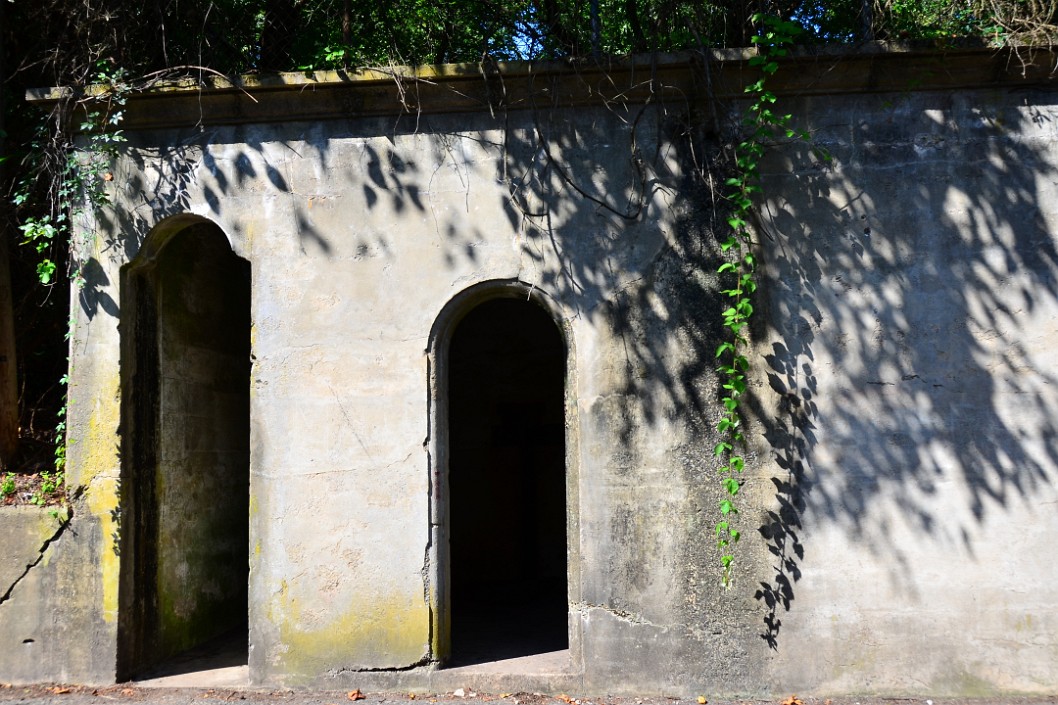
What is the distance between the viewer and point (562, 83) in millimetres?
6211

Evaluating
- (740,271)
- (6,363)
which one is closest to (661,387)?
(740,271)

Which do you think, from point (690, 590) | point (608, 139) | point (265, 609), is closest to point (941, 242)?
point (608, 139)

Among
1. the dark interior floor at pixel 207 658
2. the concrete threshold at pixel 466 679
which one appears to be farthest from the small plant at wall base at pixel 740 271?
the dark interior floor at pixel 207 658

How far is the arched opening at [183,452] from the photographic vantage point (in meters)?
6.50

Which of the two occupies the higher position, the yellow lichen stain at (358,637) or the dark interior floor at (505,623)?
the yellow lichen stain at (358,637)

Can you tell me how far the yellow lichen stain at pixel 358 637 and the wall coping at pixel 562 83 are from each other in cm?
355

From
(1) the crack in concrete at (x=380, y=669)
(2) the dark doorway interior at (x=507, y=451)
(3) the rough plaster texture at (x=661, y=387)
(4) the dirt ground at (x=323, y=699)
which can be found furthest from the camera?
(2) the dark doorway interior at (x=507, y=451)

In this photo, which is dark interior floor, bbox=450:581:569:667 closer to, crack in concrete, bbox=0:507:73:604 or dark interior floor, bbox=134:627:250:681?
dark interior floor, bbox=134:627:250:681

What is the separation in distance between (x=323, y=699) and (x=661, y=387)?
3.14m

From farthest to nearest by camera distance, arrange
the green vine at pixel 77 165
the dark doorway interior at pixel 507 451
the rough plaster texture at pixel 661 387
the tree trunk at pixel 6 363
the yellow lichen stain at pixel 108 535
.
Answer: the dark doorway interior at pixel 507 451 < the tree trunk at pixel 6 363 < the green vine at pixel 77 165 < the yellow lichen stain at pixel 108 535 < the rough plaster texture at pixel 661 387

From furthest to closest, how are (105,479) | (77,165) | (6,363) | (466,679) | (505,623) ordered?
(505,623)
(6,363)
(77,165)
(105,479)
(466,679)

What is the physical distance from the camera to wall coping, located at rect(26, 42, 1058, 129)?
19.8ft

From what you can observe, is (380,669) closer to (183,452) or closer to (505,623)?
(505,623)

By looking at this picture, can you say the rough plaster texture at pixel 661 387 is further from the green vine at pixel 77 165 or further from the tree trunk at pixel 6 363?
the tree trunk at pixel 6 363
